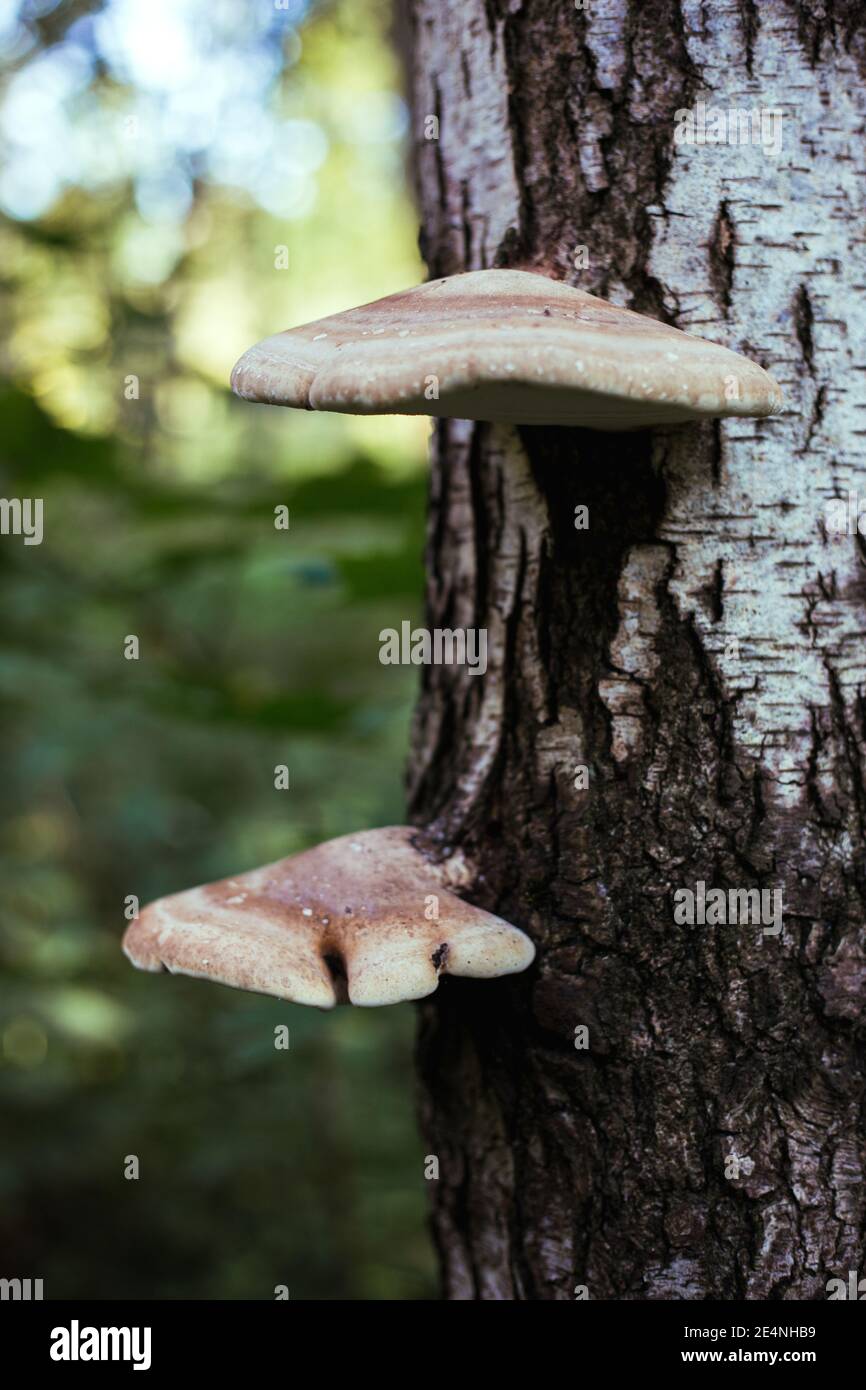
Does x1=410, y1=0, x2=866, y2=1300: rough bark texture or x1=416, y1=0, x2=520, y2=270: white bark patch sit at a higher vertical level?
x1=416, y1=0, x2=520, y2=270: white bark patch

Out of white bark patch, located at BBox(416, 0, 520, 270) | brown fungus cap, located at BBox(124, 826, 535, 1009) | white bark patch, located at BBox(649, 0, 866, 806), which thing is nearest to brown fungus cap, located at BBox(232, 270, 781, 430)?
white bark patch, located at BBox(649, 0, 866, 806)

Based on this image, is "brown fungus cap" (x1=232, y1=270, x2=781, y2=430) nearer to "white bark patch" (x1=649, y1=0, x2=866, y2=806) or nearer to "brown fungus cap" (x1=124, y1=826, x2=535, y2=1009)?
"white bark patch" (x1=649, y1=0, x2=866, y2=806)

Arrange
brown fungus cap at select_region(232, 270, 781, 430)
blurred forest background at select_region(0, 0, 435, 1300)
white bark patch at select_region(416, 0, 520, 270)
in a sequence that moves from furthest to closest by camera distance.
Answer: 1. blurred forest background at select_region(0, 0, 435, 1300)
2. white bark patch at select_region(416, 0, 520, 270)
3. brown fungus cap at select_region(232, 270, 781, 430)

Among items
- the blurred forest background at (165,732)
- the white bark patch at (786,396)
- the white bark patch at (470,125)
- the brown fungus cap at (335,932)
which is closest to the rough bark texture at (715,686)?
the white bark patch at (786,396)

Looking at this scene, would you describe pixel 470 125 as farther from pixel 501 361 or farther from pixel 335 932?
pixel 335 932

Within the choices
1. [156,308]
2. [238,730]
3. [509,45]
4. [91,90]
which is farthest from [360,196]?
[509,45]

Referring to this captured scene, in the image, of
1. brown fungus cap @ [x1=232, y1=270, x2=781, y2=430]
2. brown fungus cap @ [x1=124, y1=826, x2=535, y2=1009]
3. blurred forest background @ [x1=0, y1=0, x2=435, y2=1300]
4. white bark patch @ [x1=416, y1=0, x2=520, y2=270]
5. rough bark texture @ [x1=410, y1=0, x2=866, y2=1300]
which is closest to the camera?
brown fungus cap @ [x1=232, y1=270, x2=781, y2=430]

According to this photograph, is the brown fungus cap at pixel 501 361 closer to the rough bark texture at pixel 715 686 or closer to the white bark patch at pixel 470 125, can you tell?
the rough bark texture at pixel 715 686

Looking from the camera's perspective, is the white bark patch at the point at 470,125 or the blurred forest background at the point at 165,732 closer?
the white bark patch at the point at 470,125
